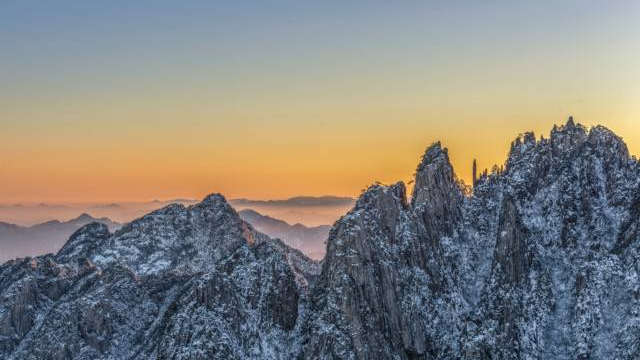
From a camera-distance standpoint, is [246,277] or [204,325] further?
[246,277]

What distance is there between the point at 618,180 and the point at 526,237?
92.1 ft

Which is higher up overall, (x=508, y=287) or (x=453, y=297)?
(x=508, y=287)

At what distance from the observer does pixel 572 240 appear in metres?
192

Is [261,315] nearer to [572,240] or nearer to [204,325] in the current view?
[204,325]

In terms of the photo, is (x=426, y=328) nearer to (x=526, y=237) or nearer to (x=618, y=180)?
(x=526, y=237)

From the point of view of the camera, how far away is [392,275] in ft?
636

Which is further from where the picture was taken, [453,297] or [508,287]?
[453,297]

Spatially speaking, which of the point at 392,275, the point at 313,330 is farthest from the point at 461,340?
the point at 313,330

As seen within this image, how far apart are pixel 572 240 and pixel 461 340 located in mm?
37891

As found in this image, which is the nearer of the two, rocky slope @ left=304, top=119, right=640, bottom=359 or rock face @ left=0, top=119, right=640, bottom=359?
rocky slope @ left=304, top=119, right=640, bottom=359

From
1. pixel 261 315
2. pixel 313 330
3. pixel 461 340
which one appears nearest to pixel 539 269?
pixel 461 340

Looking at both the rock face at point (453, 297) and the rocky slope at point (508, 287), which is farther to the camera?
the rock face at point (453, 297)

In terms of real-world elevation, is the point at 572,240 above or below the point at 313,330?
above

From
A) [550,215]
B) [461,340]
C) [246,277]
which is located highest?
[550,215]
